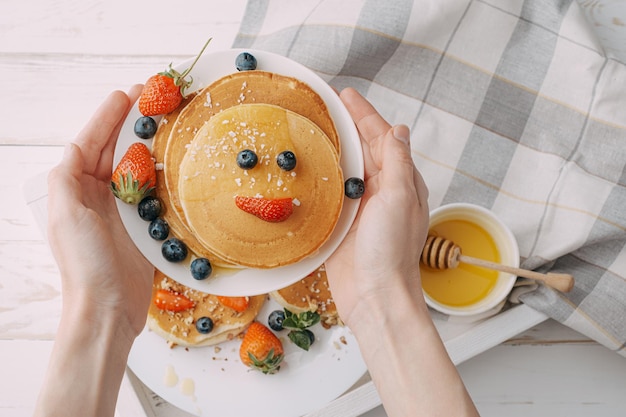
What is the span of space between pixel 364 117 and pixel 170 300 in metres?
0.79

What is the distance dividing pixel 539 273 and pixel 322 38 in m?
0.98

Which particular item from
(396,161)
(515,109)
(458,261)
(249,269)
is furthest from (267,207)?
(515,109)

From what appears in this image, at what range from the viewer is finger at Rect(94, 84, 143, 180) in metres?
1.54

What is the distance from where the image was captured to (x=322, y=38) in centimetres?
184

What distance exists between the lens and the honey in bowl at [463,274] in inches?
71.3

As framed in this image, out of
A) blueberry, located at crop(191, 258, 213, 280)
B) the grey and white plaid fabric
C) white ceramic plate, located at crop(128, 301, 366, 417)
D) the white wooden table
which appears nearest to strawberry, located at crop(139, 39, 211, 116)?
blueberry, located at crop(191, 258, 213, 280)

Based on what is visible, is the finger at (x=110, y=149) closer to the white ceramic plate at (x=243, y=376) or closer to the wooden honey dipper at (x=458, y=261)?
the white ceramic plate at (x=243, y=376)

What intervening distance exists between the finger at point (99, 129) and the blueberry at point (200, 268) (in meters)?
0.36

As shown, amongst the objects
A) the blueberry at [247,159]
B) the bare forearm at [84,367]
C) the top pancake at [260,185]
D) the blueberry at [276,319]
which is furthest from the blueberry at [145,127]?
the blueberry at [276,319]

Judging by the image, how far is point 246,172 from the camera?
141cm

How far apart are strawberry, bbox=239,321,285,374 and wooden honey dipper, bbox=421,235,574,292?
52 centimetres

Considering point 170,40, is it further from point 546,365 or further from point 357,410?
point 546,365

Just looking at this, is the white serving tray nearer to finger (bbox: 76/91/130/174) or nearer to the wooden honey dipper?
the wooden honey dipper

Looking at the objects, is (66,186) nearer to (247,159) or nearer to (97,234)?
(97,234)
